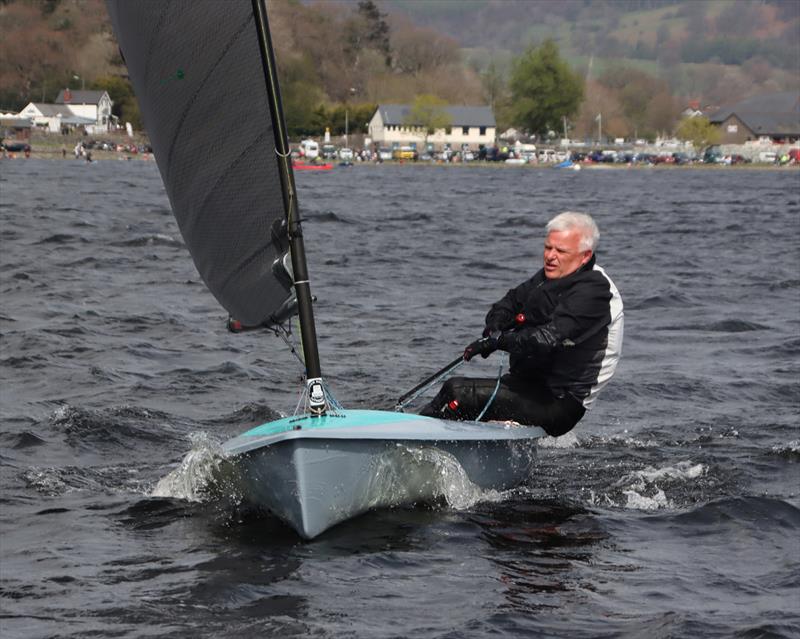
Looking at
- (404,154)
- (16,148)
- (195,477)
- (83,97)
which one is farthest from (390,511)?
(83,97)

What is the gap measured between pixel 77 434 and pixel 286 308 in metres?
2.76

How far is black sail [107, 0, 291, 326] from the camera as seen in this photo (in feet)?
26.0

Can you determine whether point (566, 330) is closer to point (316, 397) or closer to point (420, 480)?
point (420, 480)

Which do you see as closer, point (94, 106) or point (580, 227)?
point (580, 227)

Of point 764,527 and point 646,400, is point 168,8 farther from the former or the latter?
point 646,400

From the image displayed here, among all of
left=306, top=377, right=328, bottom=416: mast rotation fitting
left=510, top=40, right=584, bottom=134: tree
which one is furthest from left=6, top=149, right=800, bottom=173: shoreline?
left=306, top=377, right=328, bottom=416: mast rotation fitting

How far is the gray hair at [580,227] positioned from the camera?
7.93 metres

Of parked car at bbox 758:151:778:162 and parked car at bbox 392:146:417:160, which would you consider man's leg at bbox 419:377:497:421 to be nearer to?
parked car at bbox 392:146:417:160

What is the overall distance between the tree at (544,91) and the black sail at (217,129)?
4945 inches

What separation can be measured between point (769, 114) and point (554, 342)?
143m

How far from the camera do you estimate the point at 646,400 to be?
12219 mm

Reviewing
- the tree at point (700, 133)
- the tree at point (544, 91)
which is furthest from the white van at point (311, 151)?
the tree at point (700, 133)

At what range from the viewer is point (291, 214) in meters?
7.72

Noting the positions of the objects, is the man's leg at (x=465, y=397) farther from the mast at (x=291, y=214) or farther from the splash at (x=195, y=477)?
the splash at (x=195, y=477)
